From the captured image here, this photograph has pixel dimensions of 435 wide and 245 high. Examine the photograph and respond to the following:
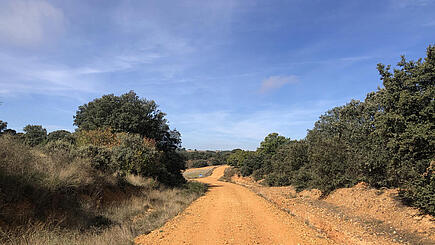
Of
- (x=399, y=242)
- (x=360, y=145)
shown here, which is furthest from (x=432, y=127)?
(x=360, y=145)

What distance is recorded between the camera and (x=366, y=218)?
10562 mm

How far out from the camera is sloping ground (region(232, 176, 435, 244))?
8.18 metres

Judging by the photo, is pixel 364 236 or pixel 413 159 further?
→ pixel 413 159

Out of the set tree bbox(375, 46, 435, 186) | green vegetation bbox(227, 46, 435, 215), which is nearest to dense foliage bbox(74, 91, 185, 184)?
green vegetation bbox(227, 46, 435, 215)

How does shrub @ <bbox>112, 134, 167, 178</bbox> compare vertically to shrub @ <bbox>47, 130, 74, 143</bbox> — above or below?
below

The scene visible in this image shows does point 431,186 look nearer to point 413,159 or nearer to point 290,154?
point 413,159

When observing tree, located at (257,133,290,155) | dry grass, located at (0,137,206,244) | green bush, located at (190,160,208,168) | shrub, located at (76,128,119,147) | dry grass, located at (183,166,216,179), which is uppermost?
tree, located at (257,133,290,155)

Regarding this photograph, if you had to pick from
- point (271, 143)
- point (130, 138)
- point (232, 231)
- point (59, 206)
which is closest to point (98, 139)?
point (130, 138)

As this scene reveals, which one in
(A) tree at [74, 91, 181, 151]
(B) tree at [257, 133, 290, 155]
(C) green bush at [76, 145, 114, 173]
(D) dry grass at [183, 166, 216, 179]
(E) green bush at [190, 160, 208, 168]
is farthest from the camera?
(E) green bush at [190, 160, 208, 168]

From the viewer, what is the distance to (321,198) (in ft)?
53.9

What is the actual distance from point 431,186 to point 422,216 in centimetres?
116

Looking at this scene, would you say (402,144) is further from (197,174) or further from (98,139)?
(197,174)

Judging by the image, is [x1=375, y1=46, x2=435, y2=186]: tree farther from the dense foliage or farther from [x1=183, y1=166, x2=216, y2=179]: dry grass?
[x1=183, y1=166, x2=216, y2=179]: dry grass

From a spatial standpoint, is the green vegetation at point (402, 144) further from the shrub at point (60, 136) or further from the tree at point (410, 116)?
the shrub at point (60, 136)
